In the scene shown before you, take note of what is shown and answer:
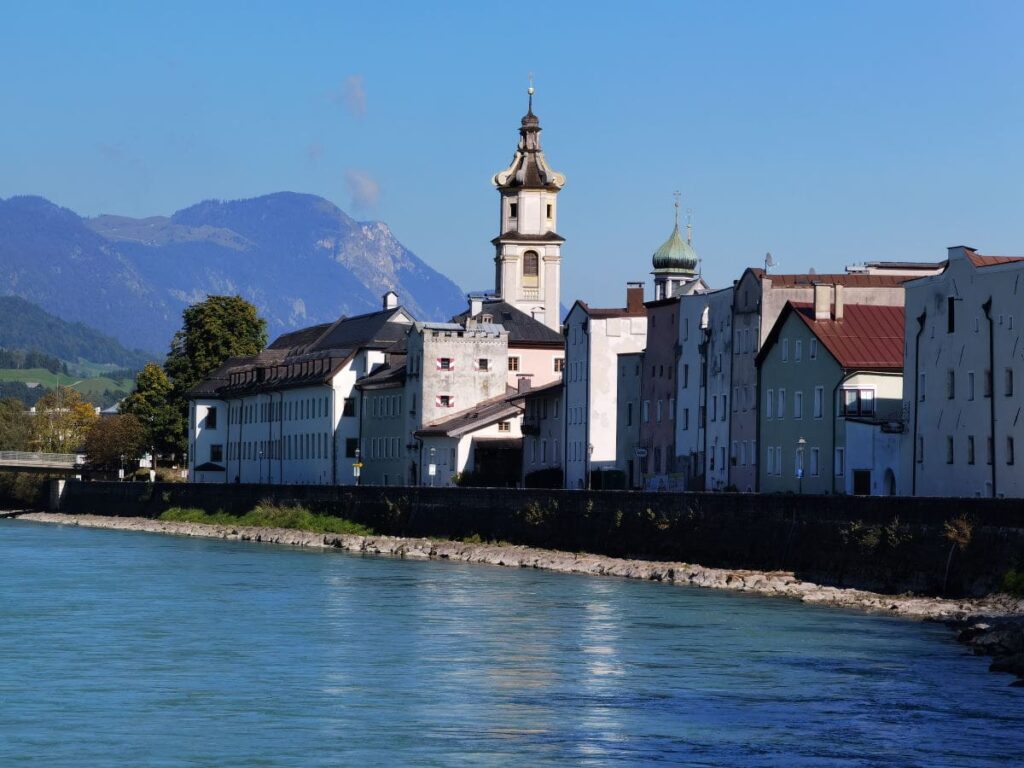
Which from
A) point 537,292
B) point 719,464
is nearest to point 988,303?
point 719,464

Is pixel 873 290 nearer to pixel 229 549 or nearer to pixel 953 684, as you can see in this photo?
pixel 229 549

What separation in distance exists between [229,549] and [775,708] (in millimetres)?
51971

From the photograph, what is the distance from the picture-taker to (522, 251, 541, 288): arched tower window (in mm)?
137625

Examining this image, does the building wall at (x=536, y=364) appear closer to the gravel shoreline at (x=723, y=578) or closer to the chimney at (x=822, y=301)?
the gravel shoreline at (x=723, y=578)

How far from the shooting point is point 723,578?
54625 millimetres

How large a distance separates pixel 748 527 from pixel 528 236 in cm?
8199

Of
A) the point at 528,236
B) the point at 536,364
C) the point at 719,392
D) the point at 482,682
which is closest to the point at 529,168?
the point at 528,236

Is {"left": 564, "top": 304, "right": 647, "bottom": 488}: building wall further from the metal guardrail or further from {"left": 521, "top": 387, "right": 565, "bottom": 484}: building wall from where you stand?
the metal guardrail

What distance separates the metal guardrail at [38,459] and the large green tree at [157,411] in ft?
21.6

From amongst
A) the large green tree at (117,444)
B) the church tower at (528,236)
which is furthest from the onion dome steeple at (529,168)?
the large green tree at (117,444)

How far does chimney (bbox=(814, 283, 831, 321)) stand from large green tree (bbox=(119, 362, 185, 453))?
242 feet

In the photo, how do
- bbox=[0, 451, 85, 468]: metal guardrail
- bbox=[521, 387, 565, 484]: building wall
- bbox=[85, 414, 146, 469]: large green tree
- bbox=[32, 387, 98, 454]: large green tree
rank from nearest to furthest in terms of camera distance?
1. bbox=[521, 387, 565, 484]: building wall
2. bbox=[0, 451, 85, 468]: metal guardrail
3. bbox=[85, 414, 146, 469]: large green tree
4. bbox=[32, 387, 98, 454]: large green tree

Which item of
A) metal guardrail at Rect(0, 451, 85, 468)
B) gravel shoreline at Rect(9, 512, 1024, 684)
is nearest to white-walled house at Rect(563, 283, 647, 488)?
gravel shoreline at Rect(9, 512, 1024, 684)

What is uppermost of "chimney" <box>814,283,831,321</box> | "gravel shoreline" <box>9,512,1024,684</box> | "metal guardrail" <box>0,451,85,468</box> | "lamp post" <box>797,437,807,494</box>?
"chimney" <box>814,283,831,321</box>
